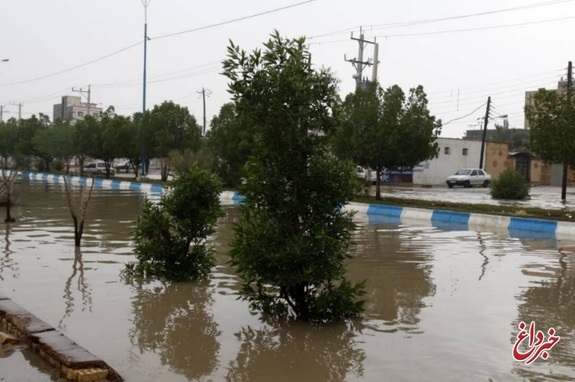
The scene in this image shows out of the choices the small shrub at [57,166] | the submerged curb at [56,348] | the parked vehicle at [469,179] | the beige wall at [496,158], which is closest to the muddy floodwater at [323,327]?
the submerged curb at [56,348]

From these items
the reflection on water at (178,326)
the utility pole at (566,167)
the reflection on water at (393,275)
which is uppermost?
the utility pole at (566,167)

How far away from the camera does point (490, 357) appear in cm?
578

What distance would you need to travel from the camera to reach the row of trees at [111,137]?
42969 mm

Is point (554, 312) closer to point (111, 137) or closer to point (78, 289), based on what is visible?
point (78, 289)

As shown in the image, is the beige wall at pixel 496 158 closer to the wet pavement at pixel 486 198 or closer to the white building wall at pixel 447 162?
the white building wall at pixel 447 162

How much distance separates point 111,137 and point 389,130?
2787 centimetres

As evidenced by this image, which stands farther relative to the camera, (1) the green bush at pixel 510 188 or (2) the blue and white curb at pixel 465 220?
(1) the green bush at pixel 510 188

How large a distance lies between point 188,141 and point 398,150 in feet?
68.8

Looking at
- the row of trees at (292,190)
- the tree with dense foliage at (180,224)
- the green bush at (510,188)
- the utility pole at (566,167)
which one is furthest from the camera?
the green bush at (510,188)

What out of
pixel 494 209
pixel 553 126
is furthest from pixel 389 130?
pixel 553 126

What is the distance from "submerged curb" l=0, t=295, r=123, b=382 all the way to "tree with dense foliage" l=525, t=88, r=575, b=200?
57.4 feet

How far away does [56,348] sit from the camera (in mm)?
5438

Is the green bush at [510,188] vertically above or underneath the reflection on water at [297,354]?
above

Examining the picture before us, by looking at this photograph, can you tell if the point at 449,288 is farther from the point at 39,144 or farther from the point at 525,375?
the point at 39,144
